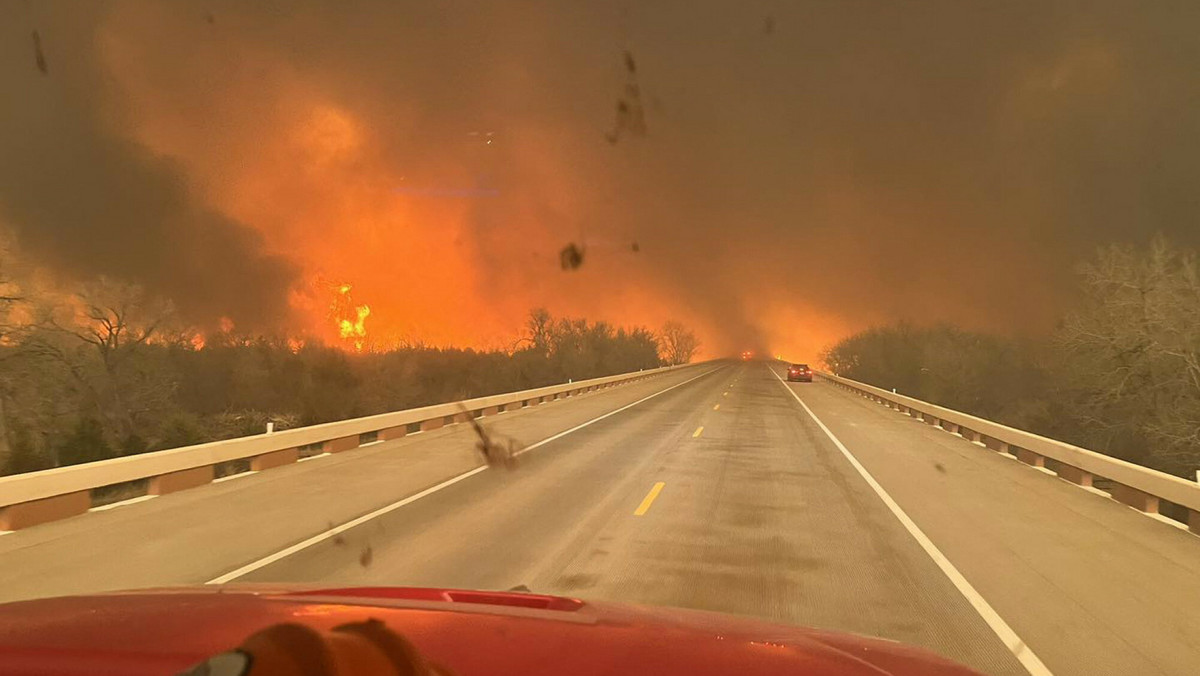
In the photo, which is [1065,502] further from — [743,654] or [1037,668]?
[743,654]

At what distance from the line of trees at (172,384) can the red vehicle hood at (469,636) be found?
843 inches

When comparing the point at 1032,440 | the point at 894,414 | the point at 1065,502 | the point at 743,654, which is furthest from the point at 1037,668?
the point at 894,414

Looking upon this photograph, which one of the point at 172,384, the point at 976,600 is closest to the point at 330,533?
the point at 976,600

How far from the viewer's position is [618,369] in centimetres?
10562

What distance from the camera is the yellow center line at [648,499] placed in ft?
34.8

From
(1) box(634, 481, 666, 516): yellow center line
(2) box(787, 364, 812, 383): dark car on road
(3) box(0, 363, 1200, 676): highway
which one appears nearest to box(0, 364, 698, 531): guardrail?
(3) box(0, 363, 1200, 676): highway

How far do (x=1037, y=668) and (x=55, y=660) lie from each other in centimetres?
525

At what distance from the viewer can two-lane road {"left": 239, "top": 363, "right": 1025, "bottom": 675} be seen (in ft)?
20.7

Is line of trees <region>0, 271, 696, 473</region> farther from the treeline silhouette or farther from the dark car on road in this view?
the dark car on road

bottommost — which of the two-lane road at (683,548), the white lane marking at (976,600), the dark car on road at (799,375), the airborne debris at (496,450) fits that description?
the white lane marking at (976,600)

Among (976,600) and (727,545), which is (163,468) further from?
(976,600)

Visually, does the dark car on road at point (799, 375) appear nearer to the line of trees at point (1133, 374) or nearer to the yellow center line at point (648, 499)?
the line of trees at point (1133, 374)

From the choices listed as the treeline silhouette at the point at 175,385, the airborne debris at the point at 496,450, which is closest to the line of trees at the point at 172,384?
the treeline silhouette at the point at 175,385

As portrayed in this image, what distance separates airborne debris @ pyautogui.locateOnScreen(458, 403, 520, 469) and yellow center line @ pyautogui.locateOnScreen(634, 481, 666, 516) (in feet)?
11.5
